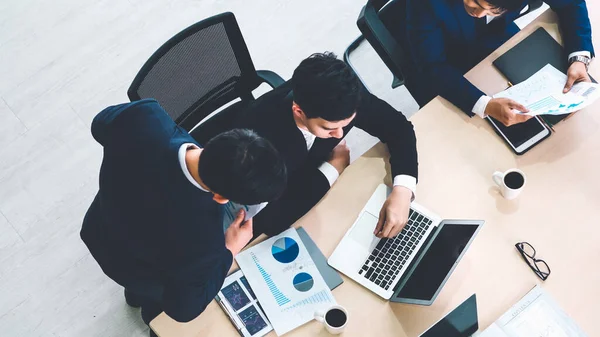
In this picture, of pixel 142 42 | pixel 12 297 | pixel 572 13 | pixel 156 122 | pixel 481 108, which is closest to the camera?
pixel 156 122

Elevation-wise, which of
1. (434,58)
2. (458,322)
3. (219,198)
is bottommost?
(458,322)

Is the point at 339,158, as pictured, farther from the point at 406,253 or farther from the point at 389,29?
the point at 389,29

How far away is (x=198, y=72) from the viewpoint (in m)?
2.09

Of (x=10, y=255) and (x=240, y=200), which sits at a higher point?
(x=240, y=200)

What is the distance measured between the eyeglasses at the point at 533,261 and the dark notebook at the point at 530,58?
60cm

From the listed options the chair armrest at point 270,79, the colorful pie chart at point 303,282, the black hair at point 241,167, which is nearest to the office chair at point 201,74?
the chair armrest at point 270,79

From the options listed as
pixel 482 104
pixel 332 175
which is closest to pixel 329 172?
pixel 332 175

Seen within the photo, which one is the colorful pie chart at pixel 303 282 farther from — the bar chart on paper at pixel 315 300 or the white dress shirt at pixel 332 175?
the white dress shirt at pixel 332 175

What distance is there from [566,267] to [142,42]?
2281 millimetres

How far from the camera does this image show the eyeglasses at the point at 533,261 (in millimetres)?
1946

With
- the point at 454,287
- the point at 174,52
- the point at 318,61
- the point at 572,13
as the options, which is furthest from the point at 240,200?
the point at 572,13

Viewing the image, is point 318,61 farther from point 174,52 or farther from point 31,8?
point 31,8

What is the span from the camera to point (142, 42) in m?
3.25

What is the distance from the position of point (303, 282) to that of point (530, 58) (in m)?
1.14
